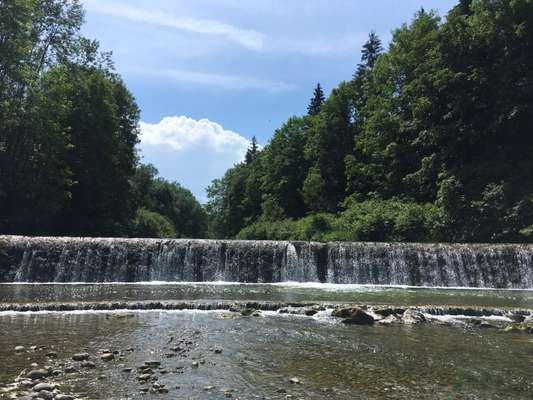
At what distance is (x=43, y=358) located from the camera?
921 centimetres

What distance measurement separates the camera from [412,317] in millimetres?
14586

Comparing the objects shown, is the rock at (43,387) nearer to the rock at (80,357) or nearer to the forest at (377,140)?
the rock at (80,357)

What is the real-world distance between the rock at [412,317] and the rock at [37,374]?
9.64 meters

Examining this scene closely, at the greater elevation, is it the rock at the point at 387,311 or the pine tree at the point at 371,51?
the pine tree at the point at 371,51

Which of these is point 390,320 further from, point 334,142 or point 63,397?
point 334,142

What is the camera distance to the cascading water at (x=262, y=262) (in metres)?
24.2

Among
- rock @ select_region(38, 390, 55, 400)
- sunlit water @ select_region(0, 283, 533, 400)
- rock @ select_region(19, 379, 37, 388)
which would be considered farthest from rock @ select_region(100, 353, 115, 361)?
rock @ select_region(38, 390, 55, 400)

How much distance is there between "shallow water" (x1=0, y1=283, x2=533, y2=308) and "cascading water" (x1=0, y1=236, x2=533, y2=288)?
5.51 feet

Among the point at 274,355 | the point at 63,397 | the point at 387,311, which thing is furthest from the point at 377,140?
the point at 63,397

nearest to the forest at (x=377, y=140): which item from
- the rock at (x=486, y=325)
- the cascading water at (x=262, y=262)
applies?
the cascading water at (x=262, y=262)

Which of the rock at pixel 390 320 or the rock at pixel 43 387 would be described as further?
the rock at pixel 390 320

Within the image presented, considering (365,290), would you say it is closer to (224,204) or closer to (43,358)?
(43,358)

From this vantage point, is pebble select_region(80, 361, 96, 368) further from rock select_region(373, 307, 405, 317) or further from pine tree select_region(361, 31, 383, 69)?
pine tree select_region(361, 31, 383, 69)

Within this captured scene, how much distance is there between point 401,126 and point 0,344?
38.6 metres
